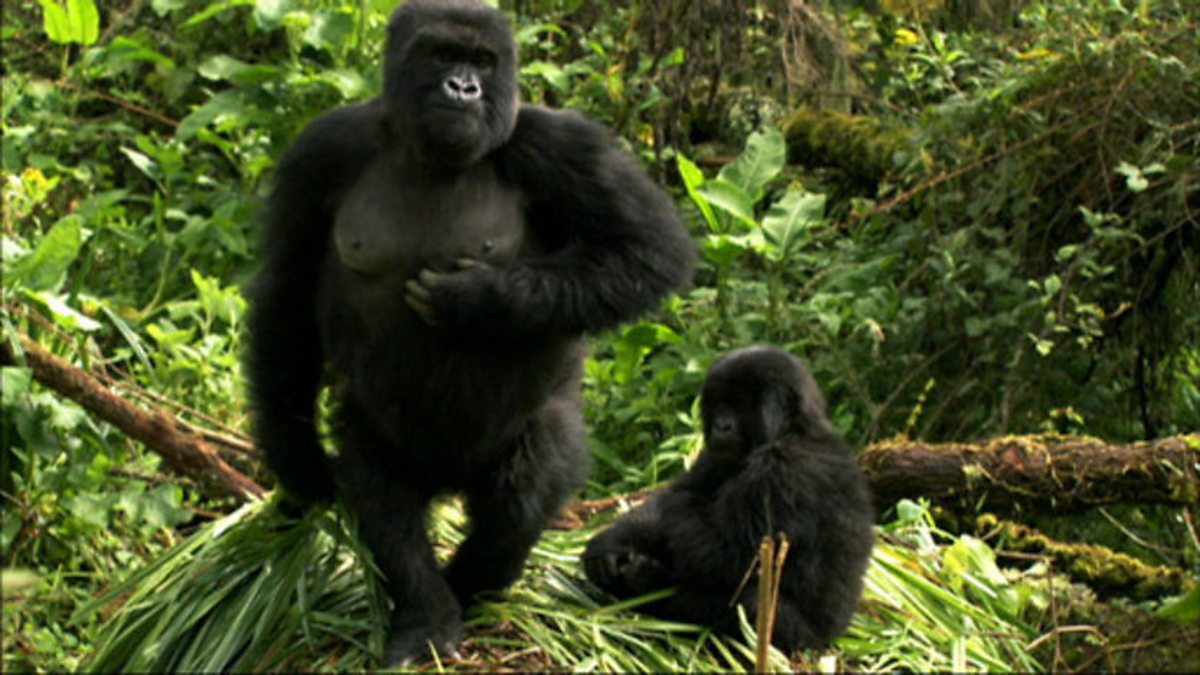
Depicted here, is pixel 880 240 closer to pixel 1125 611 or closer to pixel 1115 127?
pixel 1115 127

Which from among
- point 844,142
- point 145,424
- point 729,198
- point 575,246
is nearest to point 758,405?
point 575,246

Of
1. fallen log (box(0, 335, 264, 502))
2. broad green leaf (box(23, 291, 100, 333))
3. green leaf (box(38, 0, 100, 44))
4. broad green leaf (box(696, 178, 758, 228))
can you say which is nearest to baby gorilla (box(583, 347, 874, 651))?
fallen log (box(0, 335, 264, 502))

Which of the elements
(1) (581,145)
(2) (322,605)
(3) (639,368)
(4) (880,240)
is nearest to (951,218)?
(4) (880,240)

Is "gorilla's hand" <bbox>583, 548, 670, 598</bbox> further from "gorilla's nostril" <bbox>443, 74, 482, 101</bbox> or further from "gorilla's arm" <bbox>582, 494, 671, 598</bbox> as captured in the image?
"gorilla's nostril" <bbox>443, 74, 482, 101</bbox>

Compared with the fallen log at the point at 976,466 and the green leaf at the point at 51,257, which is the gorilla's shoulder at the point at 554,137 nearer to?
the fallen log at the point at 976,466

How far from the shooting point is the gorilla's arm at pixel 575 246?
11.3ft

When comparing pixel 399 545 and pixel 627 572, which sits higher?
pixel 399 545

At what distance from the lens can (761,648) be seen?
2.83 m

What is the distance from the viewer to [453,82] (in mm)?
3441

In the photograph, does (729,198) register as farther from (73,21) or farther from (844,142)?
(73,21)

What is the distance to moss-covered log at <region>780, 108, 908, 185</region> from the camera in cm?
708

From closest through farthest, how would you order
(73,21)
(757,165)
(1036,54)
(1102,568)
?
1. (1102,568)
2. (1036,54)
3. (757,165)
4. (73,21)

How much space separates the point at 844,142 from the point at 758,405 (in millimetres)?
3765

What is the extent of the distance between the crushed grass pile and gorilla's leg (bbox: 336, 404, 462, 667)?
0.07m
